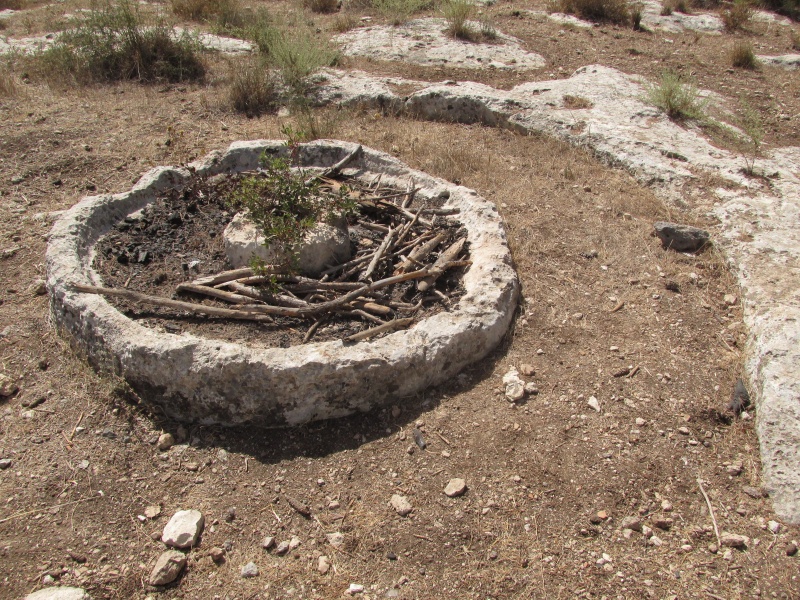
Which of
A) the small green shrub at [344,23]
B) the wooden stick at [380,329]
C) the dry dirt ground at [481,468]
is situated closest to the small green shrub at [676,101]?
the dry dirt ground at [481,468]

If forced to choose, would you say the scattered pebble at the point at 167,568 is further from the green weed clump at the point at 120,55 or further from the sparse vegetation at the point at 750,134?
the green weed clump at the point at 120,55

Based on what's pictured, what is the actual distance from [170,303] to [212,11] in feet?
28.0

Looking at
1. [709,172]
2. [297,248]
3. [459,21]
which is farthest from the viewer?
[459,21]

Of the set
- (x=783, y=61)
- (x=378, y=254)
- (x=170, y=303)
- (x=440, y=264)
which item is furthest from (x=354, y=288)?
(x=783, y=61)

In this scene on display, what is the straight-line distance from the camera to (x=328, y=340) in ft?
11.6

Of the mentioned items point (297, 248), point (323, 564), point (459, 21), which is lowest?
point (323, 564)

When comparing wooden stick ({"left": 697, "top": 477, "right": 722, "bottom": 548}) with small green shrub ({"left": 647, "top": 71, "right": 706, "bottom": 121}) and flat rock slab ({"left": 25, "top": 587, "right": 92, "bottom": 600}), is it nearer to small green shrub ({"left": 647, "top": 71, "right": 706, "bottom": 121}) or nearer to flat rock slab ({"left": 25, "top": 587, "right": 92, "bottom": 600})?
flat rock slab ({"left": 25, "top": 587, "right": 92, "bottom": 600})

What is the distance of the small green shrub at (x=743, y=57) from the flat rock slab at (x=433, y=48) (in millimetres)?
2404

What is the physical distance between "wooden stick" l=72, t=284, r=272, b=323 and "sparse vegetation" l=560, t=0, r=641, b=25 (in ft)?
27.6

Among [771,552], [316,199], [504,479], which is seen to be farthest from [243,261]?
[771,552]

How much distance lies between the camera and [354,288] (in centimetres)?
385

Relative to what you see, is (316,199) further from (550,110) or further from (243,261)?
(550,110)

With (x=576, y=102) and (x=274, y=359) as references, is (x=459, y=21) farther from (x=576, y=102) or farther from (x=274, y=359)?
(x=274, y=359)

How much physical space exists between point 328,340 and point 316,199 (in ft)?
3.81
